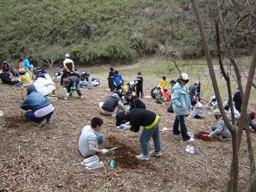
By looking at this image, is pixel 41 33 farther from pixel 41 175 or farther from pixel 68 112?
pixel 41 175

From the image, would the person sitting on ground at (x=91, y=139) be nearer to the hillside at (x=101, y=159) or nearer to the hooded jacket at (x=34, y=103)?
the hillside at (x=101, y=159)

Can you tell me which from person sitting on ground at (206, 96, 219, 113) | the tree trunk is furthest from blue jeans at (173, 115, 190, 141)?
person sitting on ground at (206, 96, 219, 113)

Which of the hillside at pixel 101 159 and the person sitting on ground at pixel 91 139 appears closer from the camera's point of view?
the hillside at pixel 101 159

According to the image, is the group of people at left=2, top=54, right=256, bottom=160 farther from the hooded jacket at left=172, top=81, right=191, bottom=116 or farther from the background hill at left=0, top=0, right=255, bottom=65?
the background hill at left=0, top=0, right=255, bottom=65

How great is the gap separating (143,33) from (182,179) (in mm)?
32058

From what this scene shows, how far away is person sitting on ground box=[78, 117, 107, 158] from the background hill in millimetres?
27348

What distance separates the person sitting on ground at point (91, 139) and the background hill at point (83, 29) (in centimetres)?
2735

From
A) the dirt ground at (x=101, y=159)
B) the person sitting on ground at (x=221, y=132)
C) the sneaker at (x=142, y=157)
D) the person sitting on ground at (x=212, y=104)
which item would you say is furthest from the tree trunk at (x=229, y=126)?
the person sitting on ground at (x=212, y=104)

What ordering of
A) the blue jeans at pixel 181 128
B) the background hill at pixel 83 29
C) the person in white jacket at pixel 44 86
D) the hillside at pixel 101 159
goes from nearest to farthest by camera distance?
1. the hillside at pixel 101 159
2. the blue jeans at pixel 181 128
3. the person in white jacket at pixel 44 86
4. the background hill at pixel 83 29

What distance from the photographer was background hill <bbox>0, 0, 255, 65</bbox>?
36.1 metres

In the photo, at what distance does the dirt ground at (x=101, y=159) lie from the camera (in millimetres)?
6258

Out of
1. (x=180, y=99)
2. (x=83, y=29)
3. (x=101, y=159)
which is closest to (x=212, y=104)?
(x=180, y=99)

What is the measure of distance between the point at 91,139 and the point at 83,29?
115ft

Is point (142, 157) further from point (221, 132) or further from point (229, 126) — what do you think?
point (229, 126)
